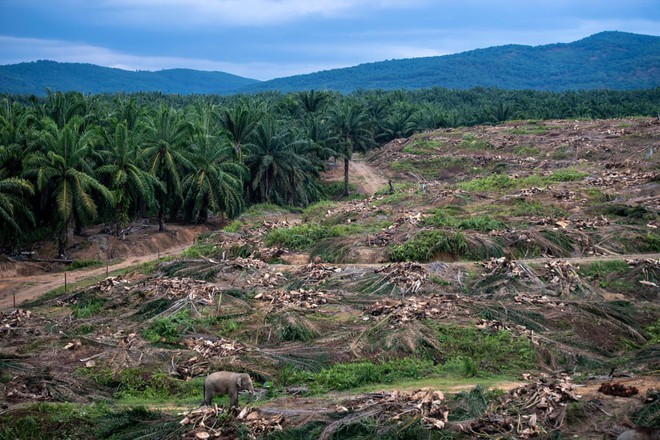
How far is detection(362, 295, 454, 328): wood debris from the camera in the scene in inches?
585

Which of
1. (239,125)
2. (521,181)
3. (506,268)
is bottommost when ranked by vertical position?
(506,268)

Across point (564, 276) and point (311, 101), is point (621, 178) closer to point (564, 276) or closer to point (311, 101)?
point (564, 276)

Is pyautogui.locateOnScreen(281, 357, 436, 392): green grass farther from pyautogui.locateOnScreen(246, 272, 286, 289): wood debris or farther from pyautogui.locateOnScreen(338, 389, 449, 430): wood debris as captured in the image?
pyautogui.locateOnScreen(246, 272, 286, 289): wood debris

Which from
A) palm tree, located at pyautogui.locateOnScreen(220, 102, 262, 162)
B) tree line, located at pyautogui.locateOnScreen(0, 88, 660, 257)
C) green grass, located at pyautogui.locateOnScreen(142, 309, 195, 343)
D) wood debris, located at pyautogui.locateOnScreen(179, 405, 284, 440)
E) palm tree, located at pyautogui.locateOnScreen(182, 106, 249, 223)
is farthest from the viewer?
palm tree, located at pyautogui.locateOnScreen(220, 102, 262, 162)

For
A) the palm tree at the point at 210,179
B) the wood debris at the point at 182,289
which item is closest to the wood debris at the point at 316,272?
the wood debris at the point at 182,289

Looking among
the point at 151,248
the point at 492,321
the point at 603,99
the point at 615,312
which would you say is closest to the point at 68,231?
the point at 151,248

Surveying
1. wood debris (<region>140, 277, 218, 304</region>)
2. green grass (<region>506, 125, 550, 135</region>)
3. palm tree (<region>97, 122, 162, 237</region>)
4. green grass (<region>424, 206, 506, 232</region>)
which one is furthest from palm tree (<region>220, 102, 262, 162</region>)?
green grass (<region>506, 125, 550, 135</region>)

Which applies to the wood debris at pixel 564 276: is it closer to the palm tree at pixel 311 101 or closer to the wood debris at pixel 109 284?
the wood debris at pixel 109 284

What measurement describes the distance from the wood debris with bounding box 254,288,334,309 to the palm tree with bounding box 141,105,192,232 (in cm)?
1254

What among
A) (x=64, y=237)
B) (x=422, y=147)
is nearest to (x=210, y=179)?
(x=64, y=237)

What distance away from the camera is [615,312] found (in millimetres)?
15250

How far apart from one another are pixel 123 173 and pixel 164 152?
10.4ft

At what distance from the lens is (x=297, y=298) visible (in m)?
16.8

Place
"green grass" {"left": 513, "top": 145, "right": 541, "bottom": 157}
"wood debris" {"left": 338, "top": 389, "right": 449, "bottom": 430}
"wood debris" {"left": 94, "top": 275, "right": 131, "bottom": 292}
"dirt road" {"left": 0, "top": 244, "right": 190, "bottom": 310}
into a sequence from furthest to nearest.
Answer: "green grass" {"left": 513, "top": 145, "right": 541, "bottom": 157}, "dirt road" {"left": 0, "top": 244, "right": 190, "bottom": 310}, "wood debris" {"left": 94, "top": 275, "right": 131, "bottom": 292}, "wood debris" {"left": 338, "top": 389, "right": 449, "bottom": 430}
